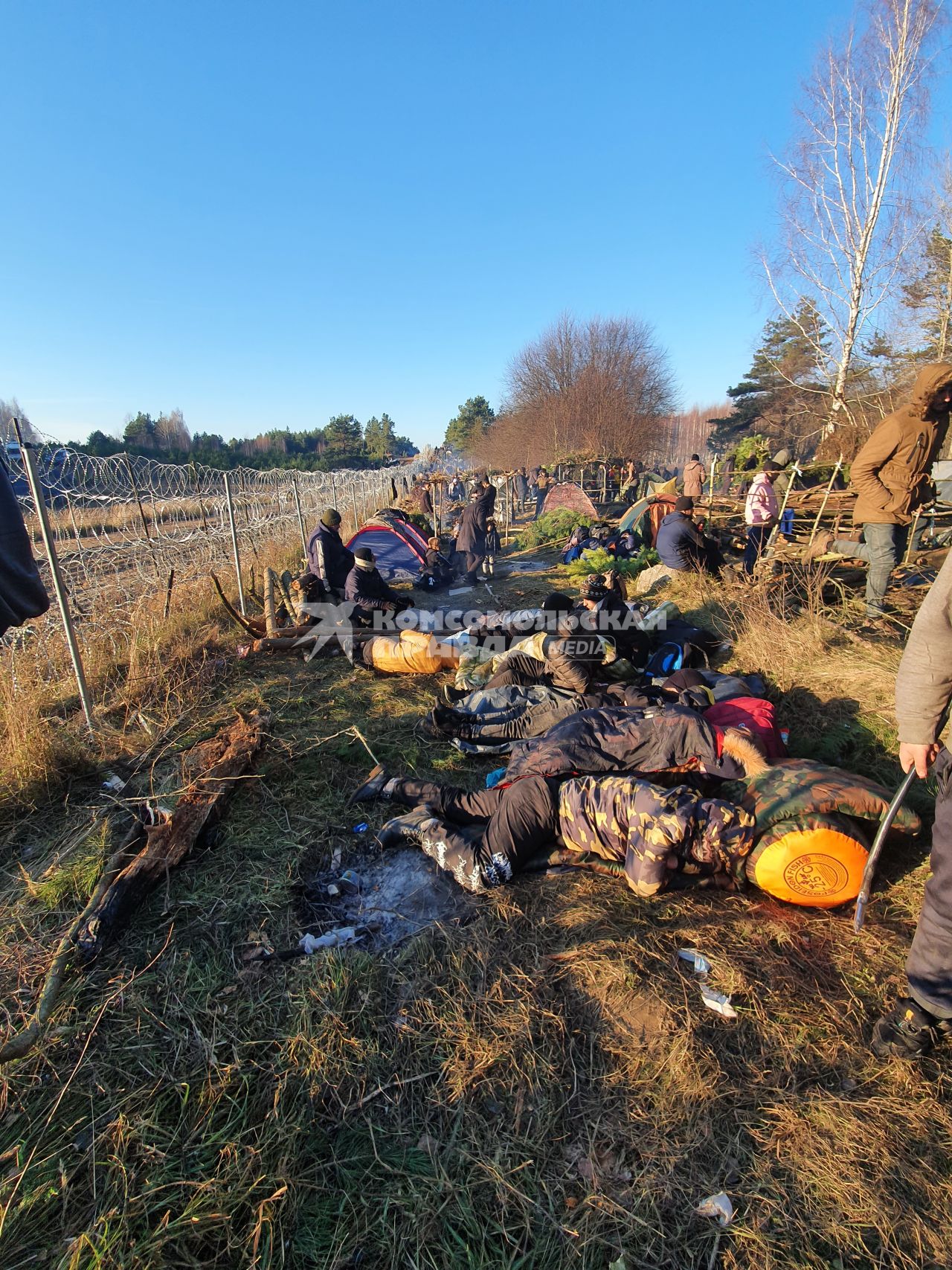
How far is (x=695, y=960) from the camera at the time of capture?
7.27ft

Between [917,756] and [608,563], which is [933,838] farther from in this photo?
[608,563]

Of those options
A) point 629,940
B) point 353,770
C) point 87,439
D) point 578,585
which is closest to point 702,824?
point 629,940

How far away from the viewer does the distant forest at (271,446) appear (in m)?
34.7

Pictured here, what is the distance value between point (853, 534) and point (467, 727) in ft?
16.6

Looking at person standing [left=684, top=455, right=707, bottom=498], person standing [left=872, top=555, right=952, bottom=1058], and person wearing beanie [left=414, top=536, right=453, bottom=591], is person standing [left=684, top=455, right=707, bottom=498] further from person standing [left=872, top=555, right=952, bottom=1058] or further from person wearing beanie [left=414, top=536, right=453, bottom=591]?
Result: person standing [left=872, top=555, right=952, bottom=1058]

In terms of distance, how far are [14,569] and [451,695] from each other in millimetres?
3151

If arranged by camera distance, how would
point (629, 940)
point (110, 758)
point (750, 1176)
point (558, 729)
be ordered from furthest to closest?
point (110, 758) < point (558, 729) < point (629, 940) < point (750, 1176)

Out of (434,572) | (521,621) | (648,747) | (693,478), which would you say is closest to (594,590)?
(521,621)

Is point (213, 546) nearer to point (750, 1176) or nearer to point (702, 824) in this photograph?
point (702, 824)

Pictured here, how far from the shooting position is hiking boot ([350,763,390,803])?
3.39 meters

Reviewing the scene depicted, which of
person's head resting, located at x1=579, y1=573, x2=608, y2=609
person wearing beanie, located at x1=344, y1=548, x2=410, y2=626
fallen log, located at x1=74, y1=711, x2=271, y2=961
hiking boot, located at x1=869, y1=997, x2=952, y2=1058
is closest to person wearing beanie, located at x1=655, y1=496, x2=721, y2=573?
person's head resting, located at x1=579, y1=573, x2=608, y2=609

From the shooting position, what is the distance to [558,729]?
3260 mm

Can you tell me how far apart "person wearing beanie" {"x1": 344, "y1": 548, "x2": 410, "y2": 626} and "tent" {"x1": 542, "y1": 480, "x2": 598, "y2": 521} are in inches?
314

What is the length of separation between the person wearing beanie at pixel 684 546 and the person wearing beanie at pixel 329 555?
4382 millimetres
